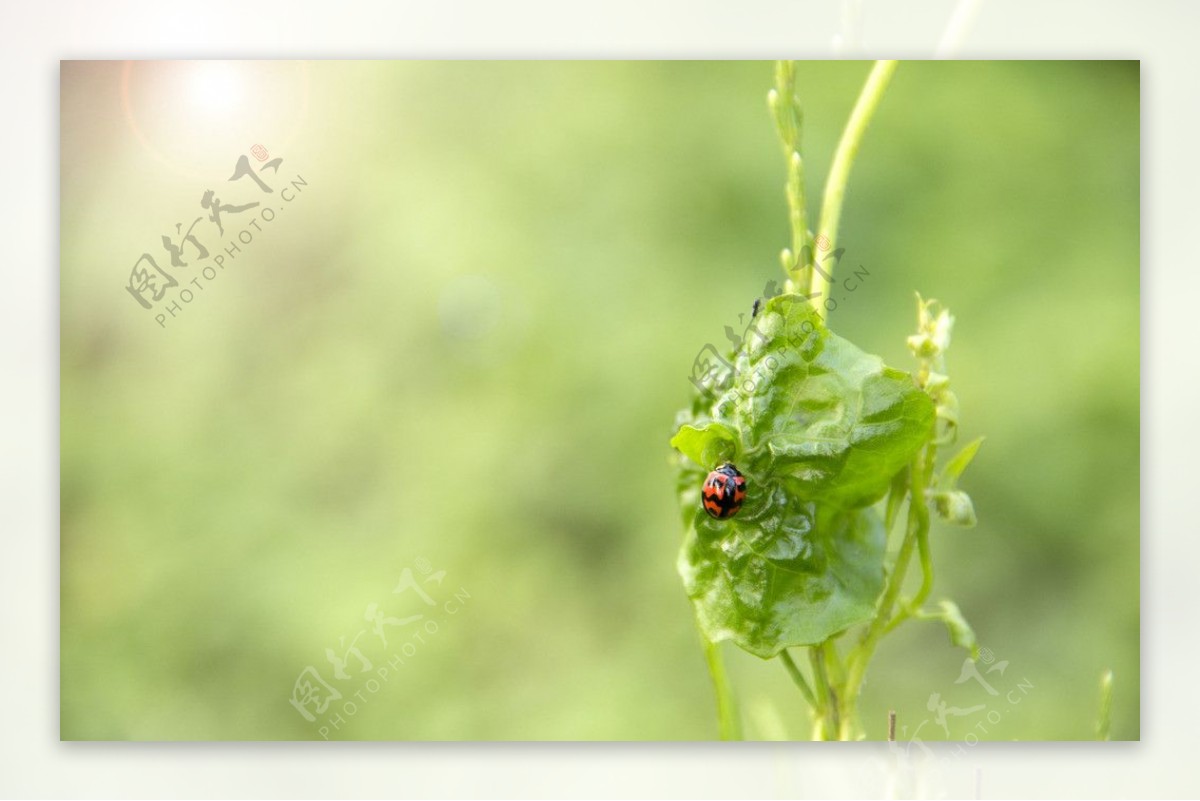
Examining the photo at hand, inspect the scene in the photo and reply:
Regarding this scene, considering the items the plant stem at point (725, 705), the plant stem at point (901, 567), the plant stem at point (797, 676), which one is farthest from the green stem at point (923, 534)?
the plant stem at point (725, 705)

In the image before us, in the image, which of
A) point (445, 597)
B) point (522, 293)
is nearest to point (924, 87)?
point (522, 293)

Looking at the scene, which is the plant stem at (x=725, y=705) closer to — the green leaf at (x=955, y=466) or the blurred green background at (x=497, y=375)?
the blurred green background at (x=497, y=375)

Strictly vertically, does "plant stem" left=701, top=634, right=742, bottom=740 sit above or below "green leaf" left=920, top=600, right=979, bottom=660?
below

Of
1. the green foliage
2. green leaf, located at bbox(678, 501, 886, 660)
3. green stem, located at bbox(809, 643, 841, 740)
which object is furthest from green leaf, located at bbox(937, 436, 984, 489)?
green stem, located at bbox(809, 643, 841, 740)

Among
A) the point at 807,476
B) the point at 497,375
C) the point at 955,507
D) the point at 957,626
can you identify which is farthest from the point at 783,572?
the point at 497,375

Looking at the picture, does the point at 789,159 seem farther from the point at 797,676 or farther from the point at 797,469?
the point at 797,676

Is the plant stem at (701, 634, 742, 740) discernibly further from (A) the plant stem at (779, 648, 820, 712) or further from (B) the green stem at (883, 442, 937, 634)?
(B) the green stem at (883, 442, 937, 634)
